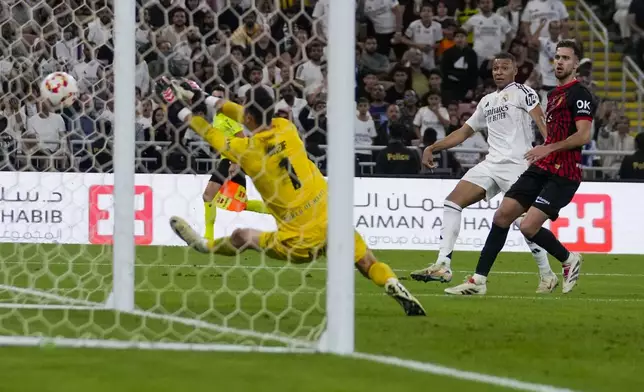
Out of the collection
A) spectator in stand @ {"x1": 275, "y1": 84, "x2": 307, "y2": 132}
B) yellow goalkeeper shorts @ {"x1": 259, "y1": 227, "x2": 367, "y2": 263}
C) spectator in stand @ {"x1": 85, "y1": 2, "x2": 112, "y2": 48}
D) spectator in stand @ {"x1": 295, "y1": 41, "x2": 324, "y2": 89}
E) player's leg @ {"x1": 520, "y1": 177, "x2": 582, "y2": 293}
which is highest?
spectator in stand @ {"x1": 85, "y1": 2, "x2": 112, "y2": 48}

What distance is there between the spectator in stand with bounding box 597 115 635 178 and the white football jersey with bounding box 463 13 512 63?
2.12 m

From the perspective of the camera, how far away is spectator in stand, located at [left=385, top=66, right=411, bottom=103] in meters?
17.8

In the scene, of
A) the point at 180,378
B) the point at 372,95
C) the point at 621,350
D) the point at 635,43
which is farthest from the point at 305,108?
the point at 635,43

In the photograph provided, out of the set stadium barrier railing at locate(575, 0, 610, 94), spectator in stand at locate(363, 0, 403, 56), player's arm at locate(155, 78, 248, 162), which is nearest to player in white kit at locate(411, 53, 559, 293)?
player's arm at locate(155, 78, 248, 162)

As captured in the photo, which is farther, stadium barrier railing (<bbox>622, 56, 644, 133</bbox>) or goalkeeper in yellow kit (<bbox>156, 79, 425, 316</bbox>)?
stadium barrier railing (<bbox>622, 56, 644, 133</bbox>)

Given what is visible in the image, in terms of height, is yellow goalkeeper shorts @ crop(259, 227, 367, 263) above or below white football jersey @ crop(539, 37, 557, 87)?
below

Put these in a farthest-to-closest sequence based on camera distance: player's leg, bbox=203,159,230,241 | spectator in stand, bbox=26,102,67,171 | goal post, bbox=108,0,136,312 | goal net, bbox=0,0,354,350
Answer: player's leg, bbox=203,159,230,241 → spectator in stand, bbox=26,102,67,171 → goal post, bbox=108,0,136,312 → goal net, bbox=0,0,354,350

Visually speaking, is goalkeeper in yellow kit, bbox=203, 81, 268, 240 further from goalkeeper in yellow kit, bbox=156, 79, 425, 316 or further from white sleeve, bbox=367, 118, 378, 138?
goalkeeper in yellow kit, bbox=156, 79, 425, 316

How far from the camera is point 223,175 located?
13.6m

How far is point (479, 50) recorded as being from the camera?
1969cm

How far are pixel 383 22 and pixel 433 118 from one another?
1.93 metres

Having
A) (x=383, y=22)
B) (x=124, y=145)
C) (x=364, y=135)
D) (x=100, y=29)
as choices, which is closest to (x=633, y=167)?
(x=364, y=135)

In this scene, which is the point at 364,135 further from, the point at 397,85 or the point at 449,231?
the point at 449,231

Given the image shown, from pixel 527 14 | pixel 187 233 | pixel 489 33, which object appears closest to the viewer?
pixel 187 233
